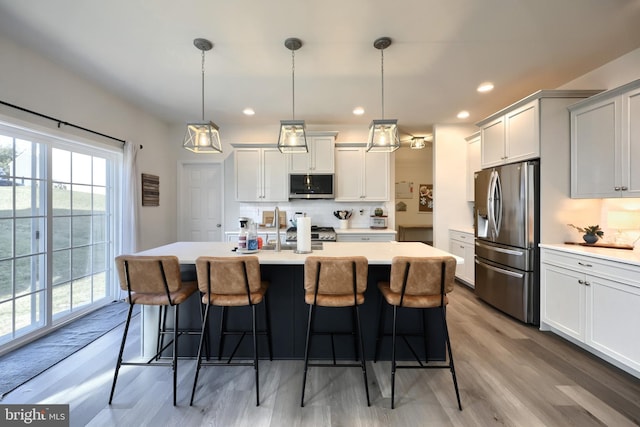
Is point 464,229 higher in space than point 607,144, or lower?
lower

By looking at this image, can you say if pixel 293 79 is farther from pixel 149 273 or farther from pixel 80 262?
pixel 80 262

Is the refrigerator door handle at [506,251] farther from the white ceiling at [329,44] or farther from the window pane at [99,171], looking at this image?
the window pane at [99,171]

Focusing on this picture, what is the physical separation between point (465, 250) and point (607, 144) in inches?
82.1

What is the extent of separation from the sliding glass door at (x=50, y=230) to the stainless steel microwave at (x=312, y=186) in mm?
2513

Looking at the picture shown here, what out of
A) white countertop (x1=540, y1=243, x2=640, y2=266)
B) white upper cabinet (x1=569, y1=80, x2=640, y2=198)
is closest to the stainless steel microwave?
white countertop (x1=540, y1=243, x2=640, y2=266)

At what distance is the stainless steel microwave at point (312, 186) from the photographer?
4.38 metres

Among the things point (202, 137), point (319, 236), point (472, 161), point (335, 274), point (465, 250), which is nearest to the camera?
point (335, 274)

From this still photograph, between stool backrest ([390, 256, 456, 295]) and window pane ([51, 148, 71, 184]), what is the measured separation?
357cm

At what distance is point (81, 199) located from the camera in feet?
10.4

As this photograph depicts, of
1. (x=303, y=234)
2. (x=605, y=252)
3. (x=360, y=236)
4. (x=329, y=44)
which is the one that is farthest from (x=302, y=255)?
(x=605, y=252)

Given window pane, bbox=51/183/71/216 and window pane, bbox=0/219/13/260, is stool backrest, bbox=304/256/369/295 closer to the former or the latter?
window pane, bbox=0/219/13/260

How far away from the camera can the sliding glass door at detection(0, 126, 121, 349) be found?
240 centimetres

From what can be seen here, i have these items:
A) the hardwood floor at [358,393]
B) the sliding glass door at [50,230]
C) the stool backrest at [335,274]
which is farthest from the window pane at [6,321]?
the stool backrest at [335,274]

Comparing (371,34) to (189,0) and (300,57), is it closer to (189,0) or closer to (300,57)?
(300,57)
